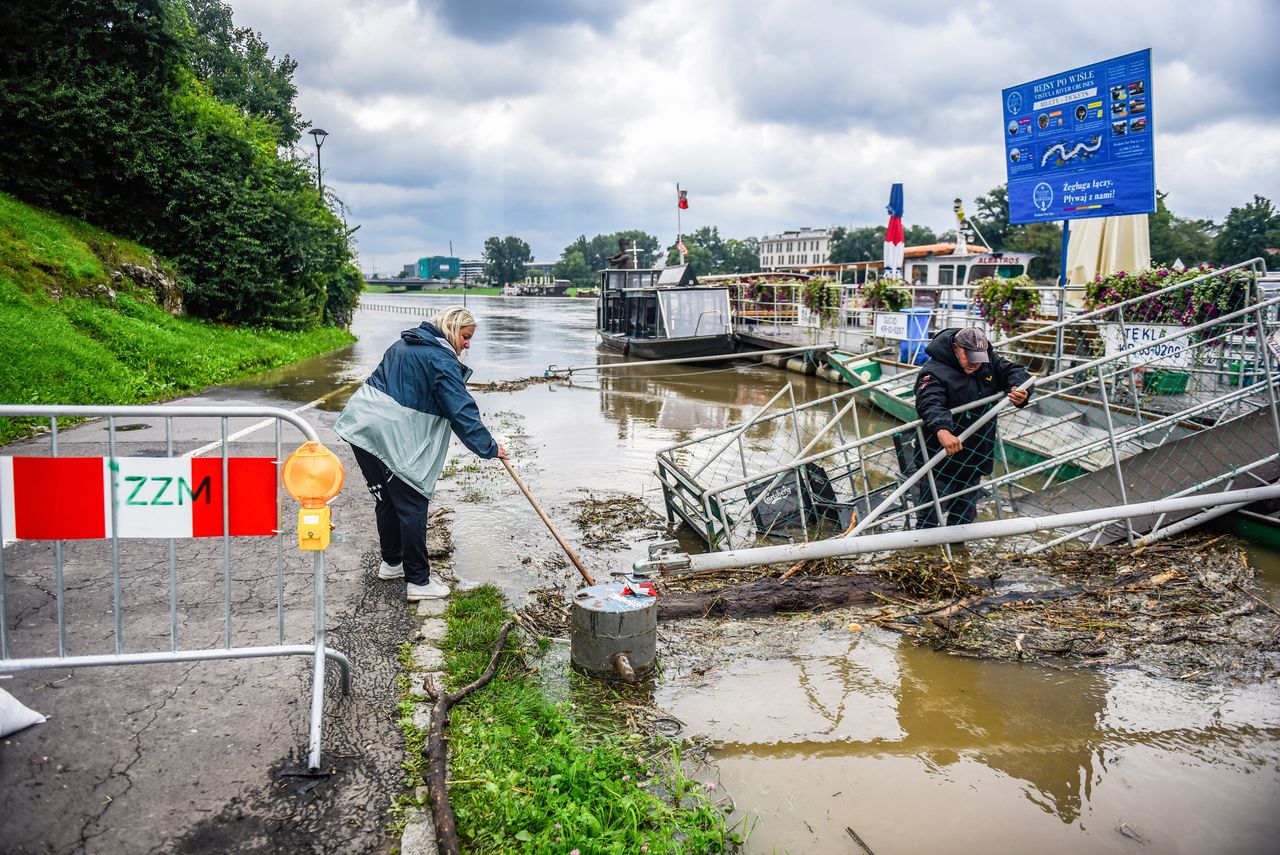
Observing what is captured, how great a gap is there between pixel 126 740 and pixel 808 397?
628 inches

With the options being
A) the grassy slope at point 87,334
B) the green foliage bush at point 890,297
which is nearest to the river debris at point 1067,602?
the grassy slope at point 87,334

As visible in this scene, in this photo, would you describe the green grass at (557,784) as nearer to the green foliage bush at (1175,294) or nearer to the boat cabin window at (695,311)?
the green foliage bush at (1175,294)

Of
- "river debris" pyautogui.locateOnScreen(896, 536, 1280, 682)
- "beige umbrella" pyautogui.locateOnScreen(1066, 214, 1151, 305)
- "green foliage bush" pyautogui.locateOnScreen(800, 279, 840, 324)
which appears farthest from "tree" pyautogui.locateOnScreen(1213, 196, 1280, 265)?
"river debris" pyautogui.locateOnScreen(896, 536, 1280, 682)

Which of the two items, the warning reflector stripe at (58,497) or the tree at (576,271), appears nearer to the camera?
the warning reflector stripe at (58,497)

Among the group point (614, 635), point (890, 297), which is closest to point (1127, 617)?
point (614, 635)

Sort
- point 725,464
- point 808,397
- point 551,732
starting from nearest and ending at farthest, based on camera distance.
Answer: point 551,732 < point 725,464 < point 808,397

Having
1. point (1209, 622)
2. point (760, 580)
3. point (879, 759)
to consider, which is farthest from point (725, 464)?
point (879, 759)

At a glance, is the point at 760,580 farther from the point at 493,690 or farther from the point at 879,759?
Answer: the point at 493,690

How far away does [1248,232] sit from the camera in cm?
6059

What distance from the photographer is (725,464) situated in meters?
10.1

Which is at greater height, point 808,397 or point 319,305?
point 319,305

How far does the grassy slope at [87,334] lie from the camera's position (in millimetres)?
Answer: 10344

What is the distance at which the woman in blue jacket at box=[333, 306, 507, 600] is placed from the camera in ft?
15.3

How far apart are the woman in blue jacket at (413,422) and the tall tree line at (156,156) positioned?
17.0 metres
